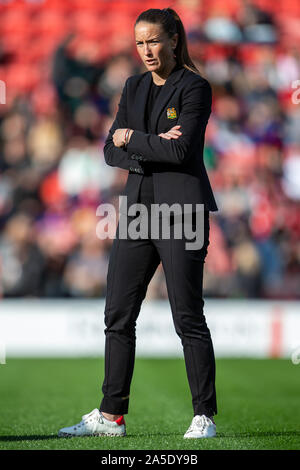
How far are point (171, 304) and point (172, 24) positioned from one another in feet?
4.68

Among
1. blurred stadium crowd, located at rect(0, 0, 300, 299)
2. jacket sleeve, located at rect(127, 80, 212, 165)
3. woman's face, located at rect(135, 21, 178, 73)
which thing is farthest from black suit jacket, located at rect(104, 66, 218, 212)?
blurred stadium crowd, located at rect(0, 0, 300, 299)

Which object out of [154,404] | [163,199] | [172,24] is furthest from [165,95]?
[154,404]

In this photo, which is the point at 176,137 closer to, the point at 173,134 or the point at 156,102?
the point at 173,134

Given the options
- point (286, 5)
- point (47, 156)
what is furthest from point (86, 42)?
point (286, 5)

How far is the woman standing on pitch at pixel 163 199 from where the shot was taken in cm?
447

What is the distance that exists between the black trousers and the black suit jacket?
0.18 metres

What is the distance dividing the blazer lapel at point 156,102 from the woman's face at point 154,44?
9cm

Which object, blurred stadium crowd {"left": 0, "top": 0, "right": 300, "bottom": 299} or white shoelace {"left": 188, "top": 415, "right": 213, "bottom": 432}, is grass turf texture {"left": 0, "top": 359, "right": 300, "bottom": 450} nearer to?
white shoelace {"left": 188, "top": 415, "right": 213, "bottom": 432}

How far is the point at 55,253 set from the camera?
11.6 meters

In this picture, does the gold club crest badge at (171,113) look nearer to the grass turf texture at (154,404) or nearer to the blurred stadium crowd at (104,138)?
the grass turf texture at (154,404)

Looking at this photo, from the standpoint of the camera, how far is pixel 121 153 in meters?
4.64

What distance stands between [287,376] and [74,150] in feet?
17.6

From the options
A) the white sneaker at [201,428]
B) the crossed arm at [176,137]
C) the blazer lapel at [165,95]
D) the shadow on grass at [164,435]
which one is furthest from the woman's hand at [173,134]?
the shadow on grass at [164,435]
